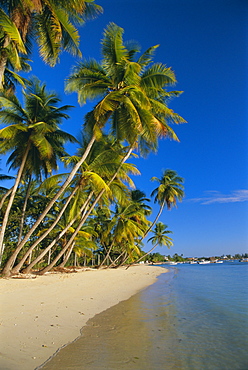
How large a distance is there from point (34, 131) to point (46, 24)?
5.21m

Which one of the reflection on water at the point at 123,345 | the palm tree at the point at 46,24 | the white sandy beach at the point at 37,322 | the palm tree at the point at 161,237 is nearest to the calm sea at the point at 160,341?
the reflection on water at the point at 123,345

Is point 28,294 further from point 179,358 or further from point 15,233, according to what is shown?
point 15,233

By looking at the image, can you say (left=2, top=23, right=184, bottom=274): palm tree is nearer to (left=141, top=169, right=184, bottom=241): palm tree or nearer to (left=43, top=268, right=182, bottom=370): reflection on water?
(left=43, top=268, right=182, bottom=370): reflection on water

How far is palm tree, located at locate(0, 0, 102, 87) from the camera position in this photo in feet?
25.8

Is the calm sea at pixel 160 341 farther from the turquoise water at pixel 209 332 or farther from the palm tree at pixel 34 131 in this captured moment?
the palm tree at pixel 34 131

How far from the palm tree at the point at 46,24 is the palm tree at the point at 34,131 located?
342 centimetres

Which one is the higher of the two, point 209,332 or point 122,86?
point 122,86

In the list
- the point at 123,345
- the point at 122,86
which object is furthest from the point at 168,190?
the point at 123,345

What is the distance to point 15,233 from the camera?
18.6 m

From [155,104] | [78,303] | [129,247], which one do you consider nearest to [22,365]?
[78,303]

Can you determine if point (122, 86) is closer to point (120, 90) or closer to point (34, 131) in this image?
point (120, 90)

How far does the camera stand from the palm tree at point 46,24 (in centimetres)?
787

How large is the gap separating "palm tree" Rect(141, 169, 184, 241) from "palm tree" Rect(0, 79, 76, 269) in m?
18.6

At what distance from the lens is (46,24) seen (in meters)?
9.29
